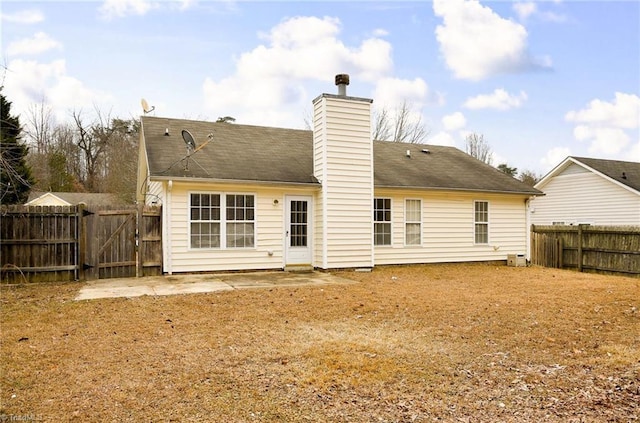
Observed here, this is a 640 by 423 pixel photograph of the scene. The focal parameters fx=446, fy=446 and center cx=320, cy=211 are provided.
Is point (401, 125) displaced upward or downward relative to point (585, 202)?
upward

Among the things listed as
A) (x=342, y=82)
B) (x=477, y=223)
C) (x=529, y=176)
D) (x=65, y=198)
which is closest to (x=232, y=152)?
(x=342, y=82)

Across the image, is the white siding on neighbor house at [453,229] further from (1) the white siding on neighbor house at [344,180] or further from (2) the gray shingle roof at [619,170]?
(2) the gray shingle roof at [619,170]

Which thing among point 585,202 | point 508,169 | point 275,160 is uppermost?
point 508,169

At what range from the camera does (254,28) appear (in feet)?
46.4

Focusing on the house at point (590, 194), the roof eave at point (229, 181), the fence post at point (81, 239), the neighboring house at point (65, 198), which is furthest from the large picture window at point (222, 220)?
the neighboring house at point (65, 198)

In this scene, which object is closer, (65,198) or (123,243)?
(123,243)

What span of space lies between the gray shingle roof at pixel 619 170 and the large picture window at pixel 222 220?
56.7 ft

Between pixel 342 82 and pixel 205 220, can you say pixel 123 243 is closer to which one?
pixel 205 220

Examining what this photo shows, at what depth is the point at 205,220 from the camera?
11930 millimetres

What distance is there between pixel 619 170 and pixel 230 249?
1982cm

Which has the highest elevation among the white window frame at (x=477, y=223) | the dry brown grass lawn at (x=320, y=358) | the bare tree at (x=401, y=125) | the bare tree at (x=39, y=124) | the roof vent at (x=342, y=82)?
the bare tree at (x=401, y=125)

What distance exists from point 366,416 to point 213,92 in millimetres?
26596

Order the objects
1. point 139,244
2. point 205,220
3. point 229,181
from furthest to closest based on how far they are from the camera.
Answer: point 205,220 → point 229,181 → point 139,244

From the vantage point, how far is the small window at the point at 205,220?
38.8 ft
